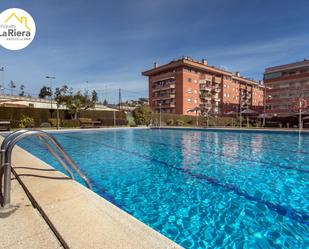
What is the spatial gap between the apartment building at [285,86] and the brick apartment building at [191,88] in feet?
26.8

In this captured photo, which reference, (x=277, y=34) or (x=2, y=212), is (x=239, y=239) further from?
(x=277, y=34)

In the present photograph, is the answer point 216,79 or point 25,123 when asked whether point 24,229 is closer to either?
point 25,123

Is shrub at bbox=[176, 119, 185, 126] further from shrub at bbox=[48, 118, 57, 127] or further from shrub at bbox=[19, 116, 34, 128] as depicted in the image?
shrub at bbox=[19, 116, 34, 128]

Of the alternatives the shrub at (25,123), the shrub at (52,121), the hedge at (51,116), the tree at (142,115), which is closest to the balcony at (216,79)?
the tree at (142,115)

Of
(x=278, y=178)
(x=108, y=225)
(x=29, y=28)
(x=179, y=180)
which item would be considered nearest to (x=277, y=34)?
(x=278, y=178)

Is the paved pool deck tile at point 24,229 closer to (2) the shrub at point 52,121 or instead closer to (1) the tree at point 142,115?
(2) the shrub at point 52,121

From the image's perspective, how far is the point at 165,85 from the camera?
4947 centimetres

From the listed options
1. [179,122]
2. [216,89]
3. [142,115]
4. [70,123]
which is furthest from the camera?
[216,89]

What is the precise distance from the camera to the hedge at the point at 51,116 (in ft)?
73.8

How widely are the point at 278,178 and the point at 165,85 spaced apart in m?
45.3

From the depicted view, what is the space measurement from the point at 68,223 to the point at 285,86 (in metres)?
54.7

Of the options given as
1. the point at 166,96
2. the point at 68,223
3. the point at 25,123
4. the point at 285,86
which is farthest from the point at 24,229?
the point at 285,86

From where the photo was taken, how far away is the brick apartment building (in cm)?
4706

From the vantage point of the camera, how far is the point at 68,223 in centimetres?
208
